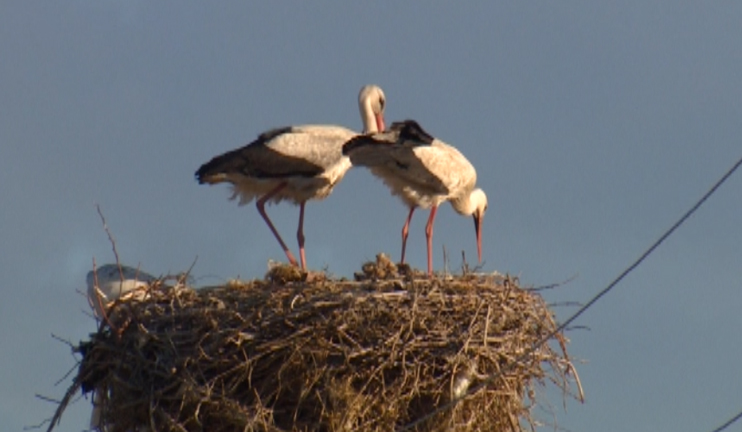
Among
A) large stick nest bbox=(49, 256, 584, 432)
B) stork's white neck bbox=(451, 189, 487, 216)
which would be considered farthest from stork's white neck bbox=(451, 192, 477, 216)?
large stick nest bbox=(49, 256, 584, 432)

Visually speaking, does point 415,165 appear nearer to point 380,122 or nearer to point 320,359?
point 380,122

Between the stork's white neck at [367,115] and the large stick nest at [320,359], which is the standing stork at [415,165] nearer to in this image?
the stork's white neck at [367,115]

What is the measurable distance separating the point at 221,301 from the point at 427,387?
1.40m

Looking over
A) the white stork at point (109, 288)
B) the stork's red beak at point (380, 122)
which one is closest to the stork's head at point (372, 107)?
the stork's red beak at point (380, 122)

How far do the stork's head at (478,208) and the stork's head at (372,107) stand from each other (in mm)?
1012

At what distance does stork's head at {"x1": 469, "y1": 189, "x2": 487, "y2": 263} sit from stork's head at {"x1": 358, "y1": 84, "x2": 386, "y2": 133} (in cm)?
101

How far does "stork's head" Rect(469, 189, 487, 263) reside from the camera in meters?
16.8

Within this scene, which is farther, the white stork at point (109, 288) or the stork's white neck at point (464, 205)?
the stork's white neck at point (464, 205)

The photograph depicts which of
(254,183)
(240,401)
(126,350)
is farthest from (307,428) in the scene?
(254,183)

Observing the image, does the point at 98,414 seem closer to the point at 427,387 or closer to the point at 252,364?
the point at 252,364

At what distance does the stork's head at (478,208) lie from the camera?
1683cm

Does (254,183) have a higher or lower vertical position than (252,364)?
higher

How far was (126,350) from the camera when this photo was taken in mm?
12242

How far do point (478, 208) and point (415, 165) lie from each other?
2.24m
